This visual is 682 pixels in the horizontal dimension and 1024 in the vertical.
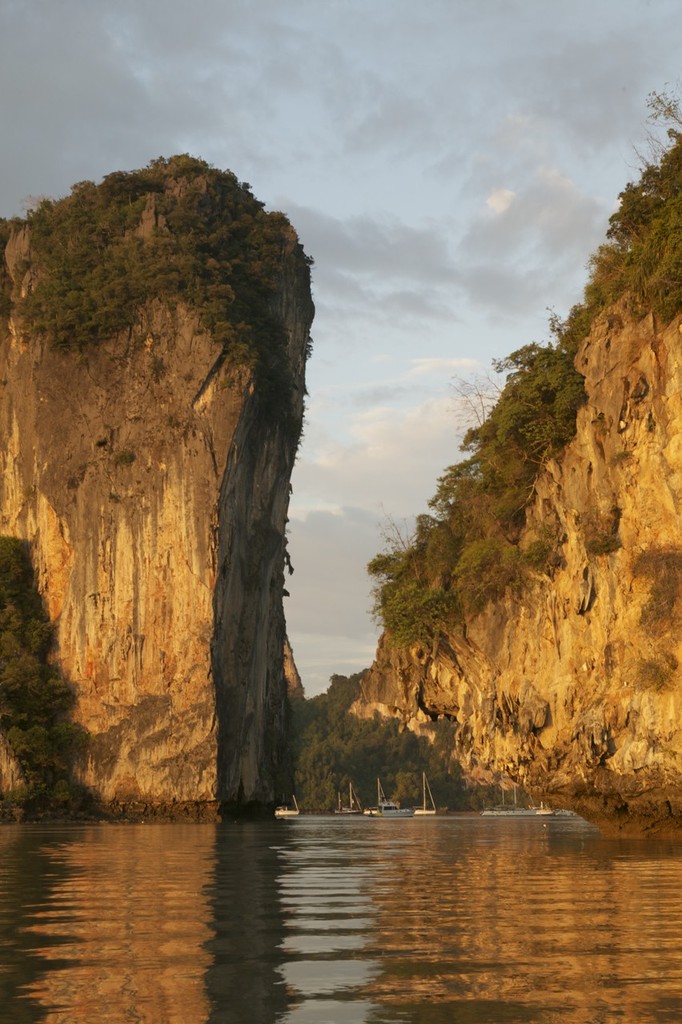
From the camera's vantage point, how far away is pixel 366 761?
130250mm

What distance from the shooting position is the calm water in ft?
19.4

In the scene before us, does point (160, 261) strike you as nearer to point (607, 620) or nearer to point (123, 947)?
point (607, 620)

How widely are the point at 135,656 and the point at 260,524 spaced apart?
922cm

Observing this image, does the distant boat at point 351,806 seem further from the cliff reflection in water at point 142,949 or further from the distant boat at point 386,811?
the cliff reflection in water at point 142,949

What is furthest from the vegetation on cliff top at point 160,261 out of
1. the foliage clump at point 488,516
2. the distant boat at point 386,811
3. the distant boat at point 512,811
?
the distant boat at point 512,811

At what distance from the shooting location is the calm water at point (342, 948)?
233 inches

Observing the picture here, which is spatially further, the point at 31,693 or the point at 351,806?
the point at 351,806

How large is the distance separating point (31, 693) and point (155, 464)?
11959 mm

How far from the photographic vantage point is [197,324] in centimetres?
5725

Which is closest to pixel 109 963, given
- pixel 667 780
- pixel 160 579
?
pixel 667 780

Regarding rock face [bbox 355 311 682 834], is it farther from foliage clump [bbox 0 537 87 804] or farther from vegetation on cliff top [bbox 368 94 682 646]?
foliage clump [bbox 0 537 87 804]

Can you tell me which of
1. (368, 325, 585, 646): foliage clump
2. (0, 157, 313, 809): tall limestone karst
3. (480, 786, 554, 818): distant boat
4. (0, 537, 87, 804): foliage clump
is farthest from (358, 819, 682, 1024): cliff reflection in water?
(480, 786, 554, 818): distant boat

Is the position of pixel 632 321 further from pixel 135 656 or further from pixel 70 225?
pixel 70 225

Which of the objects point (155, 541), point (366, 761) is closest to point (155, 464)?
point (155, 541)
